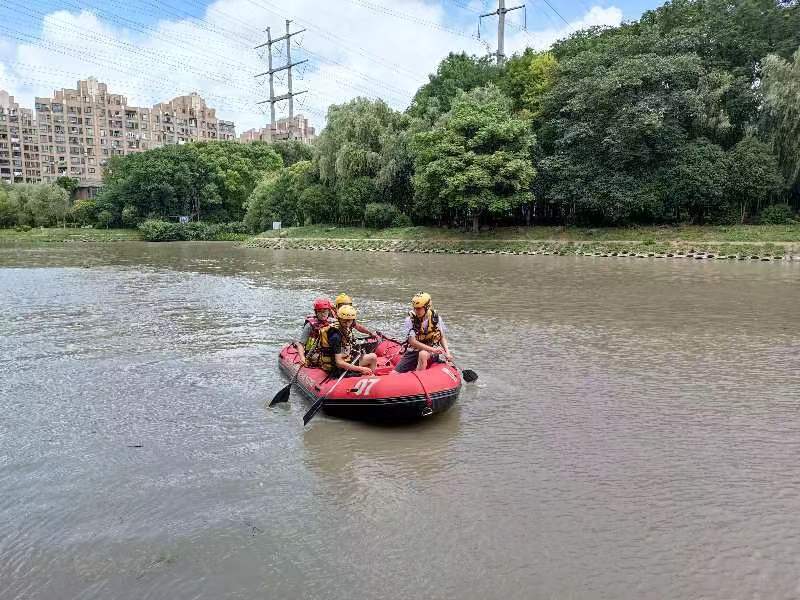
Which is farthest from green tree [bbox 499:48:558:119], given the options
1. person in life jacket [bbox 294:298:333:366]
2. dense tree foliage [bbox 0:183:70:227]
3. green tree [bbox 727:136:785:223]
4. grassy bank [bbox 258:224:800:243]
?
dense tree foliage [bbox 0:183:70:227]

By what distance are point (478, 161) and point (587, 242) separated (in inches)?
285

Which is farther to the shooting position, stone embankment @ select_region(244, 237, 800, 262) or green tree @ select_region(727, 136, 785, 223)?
green tree @ select_region(727, 136, 785, 223)

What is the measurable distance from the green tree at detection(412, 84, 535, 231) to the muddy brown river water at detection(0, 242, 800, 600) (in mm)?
22338

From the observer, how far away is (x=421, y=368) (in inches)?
312

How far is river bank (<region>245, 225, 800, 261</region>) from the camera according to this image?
29.2 m

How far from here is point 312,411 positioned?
7.50 metres

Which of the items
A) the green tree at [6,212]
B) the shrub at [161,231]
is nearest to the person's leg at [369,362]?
the shrub at [161,231]

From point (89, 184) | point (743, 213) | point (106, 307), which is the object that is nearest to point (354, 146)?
point (743, 213)

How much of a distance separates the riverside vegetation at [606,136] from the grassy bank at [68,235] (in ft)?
81.8

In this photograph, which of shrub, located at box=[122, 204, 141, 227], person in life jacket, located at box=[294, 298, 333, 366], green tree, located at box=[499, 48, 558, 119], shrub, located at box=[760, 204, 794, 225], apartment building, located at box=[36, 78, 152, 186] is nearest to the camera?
person in life jacket, located at box=[294, 298, 333, 366]

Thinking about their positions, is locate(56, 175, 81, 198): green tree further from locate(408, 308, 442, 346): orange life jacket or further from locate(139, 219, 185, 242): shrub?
locate(408, 308, 442, 346): orange life jacket

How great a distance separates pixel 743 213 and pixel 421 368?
3097 centimetres

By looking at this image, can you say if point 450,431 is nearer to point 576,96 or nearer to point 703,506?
point 703,506

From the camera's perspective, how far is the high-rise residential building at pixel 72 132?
11838cm
